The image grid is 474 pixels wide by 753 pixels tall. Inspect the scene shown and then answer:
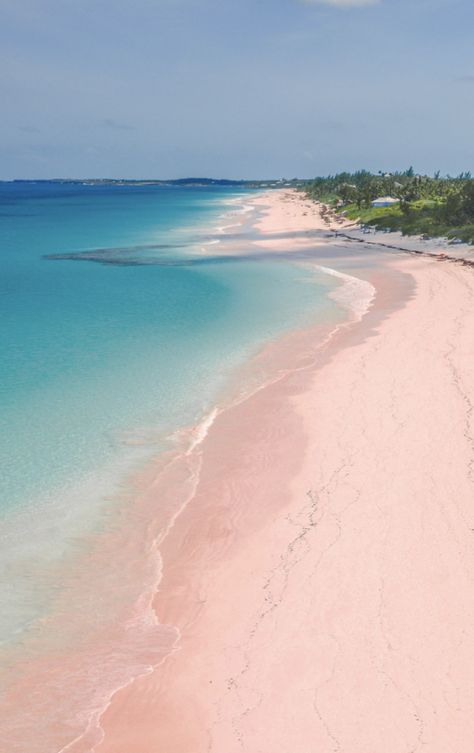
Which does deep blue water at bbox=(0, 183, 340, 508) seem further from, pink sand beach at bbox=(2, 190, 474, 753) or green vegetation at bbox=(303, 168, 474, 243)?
green vegetation at bbox=(303, 168, 474, 243)

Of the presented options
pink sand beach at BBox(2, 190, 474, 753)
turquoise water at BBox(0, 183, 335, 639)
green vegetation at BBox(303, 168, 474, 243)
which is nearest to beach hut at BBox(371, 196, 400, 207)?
green vegetation at BBox(303, 168, 474, 243)

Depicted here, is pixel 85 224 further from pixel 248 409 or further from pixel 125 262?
pixel 248 409

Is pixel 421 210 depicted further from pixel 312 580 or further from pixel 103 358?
pixel 312 580

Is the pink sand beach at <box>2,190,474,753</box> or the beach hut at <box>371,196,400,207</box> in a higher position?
the beach hut at <box>371,196,400,207</box>

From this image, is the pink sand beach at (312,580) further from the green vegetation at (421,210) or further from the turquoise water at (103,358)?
the green vegetation at (421,210)

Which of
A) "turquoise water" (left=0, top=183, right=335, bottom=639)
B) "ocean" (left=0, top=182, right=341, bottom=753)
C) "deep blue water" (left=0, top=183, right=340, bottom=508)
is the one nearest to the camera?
A: "ocean" (left=0, top=182, right=341, bottom=753)

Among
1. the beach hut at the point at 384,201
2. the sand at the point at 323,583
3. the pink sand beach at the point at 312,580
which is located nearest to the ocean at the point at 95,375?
the pink sand beach at the point at 312,580
